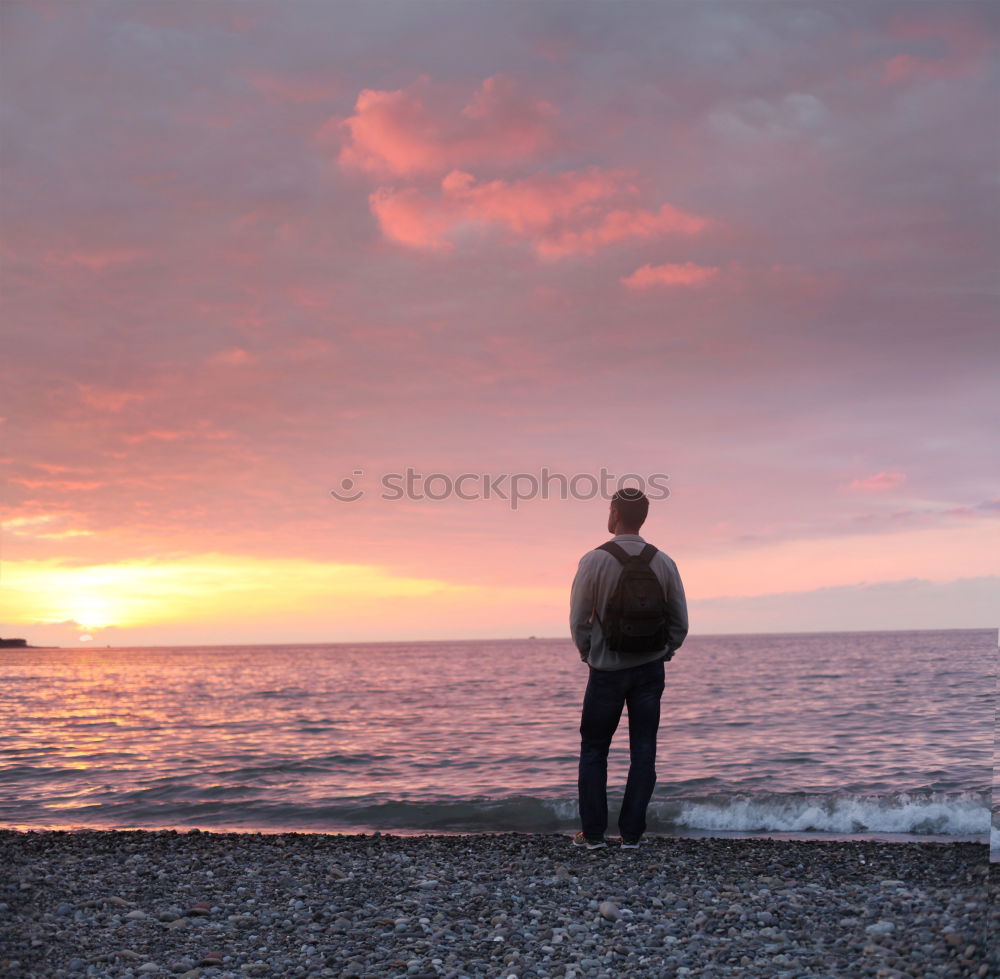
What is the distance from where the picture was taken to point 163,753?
57.2 feet

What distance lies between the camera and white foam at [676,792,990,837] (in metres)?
9.99

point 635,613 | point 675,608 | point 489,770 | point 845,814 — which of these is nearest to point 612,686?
point 635,613

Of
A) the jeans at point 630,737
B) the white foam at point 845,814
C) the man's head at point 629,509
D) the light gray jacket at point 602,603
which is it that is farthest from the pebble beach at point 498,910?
the man's head at point 629,509

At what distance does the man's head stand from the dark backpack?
18.8 inches

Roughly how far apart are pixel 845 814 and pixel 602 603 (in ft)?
17.3

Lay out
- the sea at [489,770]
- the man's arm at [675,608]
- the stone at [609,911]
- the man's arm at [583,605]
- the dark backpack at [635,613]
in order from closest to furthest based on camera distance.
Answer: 1. the stone at [609,911]
2. the dark backpack at [635,613]
3. the man's arm at [583,605]
4. the man's arm at [675,608]
5. the sea at [489,770]

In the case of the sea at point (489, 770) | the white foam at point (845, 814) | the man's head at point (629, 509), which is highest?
the man's head at point (629, 509)

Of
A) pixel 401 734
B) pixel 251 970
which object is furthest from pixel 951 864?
pixel 401 734

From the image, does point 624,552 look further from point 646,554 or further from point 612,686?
point 612,686

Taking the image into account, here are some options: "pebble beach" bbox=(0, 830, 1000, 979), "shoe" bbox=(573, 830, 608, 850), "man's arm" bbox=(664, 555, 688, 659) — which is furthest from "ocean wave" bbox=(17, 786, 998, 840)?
"man's arm" bbox=(664, 555, 688, 659)

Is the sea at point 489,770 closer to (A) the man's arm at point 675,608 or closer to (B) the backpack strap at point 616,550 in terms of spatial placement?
(A) the man's arm at point 675,608

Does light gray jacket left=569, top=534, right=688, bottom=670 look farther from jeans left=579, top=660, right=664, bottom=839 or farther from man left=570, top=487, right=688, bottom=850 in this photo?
jeans left=579, top=660, right=664, bottom=839

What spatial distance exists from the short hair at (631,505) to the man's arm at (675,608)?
0.53 meters

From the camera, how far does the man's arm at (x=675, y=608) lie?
7867mm
